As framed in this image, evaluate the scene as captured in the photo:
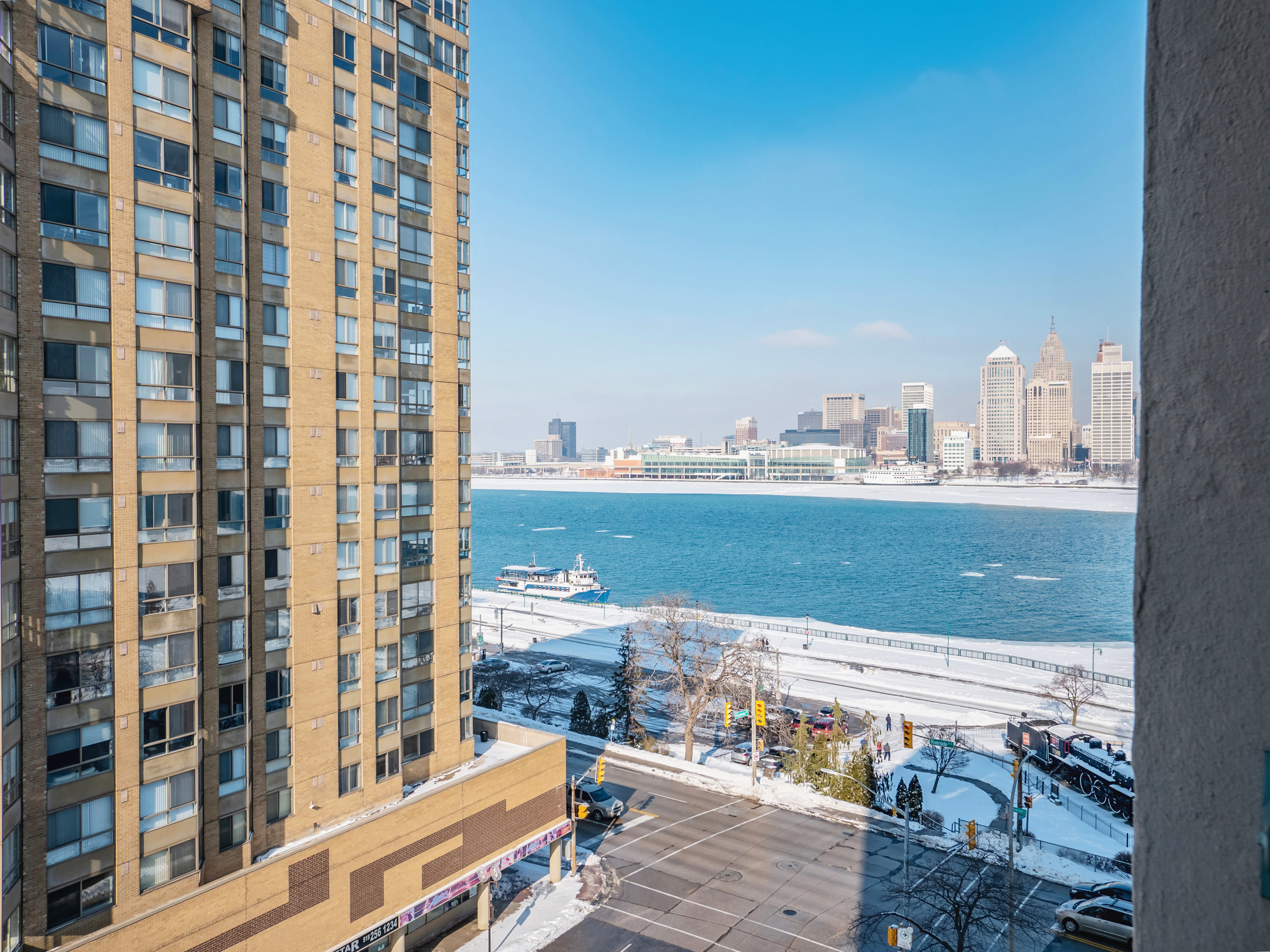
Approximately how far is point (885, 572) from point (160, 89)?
126 m

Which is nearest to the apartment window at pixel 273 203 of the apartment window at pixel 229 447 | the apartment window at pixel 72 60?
the apartment window at pixel 72 60

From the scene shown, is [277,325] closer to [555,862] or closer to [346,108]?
[346,108]

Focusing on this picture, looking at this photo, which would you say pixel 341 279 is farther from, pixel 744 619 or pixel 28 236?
pixel 744 619

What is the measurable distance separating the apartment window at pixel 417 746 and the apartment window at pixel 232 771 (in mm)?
5523

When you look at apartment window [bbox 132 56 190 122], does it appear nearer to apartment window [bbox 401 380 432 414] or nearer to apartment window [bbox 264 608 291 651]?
apartment window [bbox 401 380 432 414]

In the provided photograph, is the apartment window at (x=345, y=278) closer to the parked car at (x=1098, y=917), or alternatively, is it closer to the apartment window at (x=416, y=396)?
the apartment window at (x=416, y=396)

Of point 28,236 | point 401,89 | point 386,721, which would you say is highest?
point 401,89

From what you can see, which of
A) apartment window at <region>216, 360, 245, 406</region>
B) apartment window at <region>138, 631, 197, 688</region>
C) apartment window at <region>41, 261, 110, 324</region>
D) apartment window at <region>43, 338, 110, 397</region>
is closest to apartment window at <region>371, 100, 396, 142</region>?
apartment window at <region>216, 360, 245, 406</region>

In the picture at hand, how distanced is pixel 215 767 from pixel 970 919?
76.2 feet

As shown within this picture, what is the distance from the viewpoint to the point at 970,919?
25094 mm

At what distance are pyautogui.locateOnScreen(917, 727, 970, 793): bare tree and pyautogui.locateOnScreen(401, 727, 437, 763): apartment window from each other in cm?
2835

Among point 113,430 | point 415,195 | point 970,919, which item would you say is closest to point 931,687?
point 970,919

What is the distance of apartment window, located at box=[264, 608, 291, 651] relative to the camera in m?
23.0

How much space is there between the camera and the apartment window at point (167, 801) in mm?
19781
